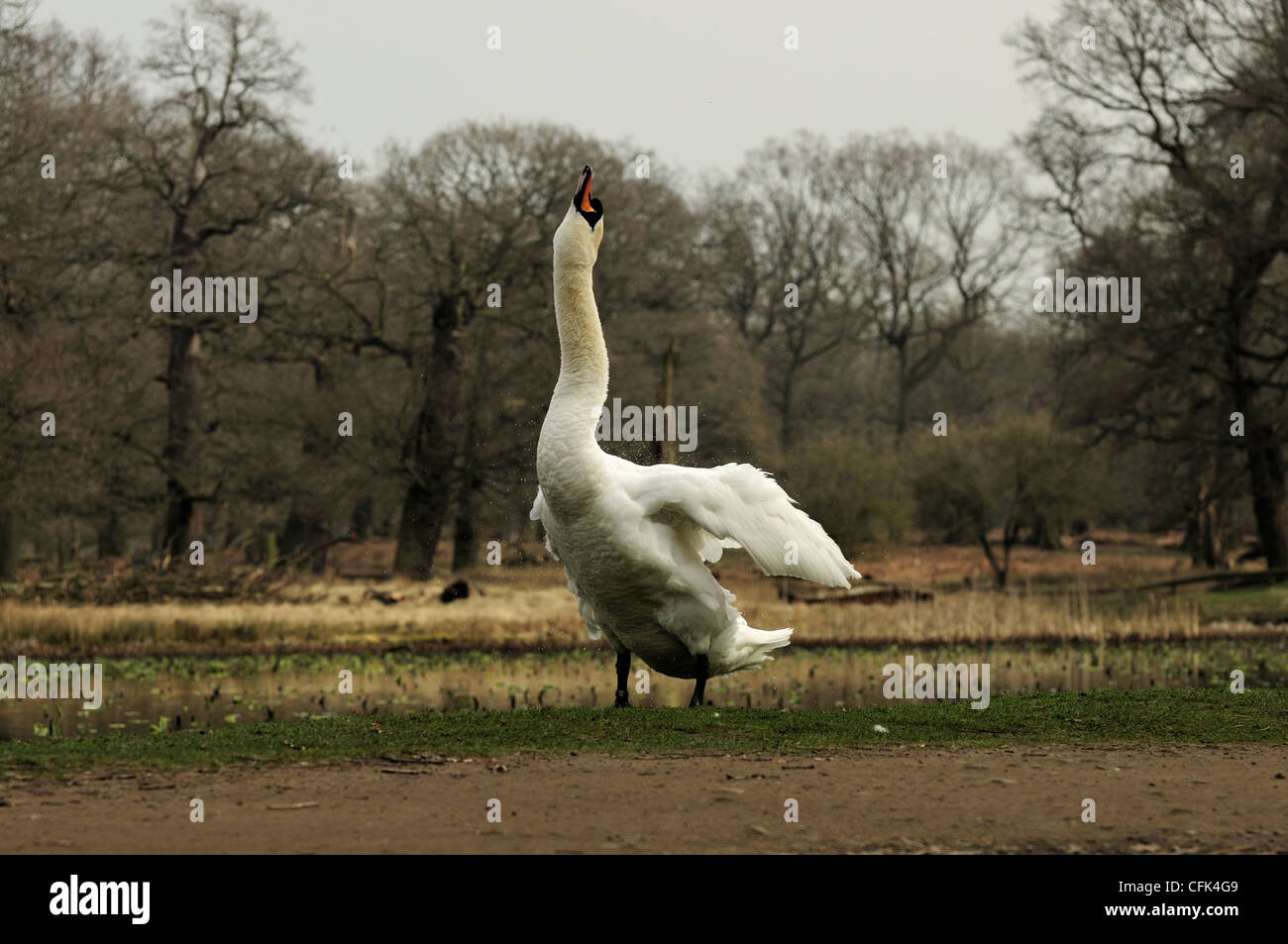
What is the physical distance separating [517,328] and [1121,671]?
1909 cm

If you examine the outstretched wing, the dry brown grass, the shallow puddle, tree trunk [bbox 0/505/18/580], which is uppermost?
the outstretched wing

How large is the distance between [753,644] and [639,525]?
1.88m

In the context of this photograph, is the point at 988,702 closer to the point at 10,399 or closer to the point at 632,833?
the point at 632,833

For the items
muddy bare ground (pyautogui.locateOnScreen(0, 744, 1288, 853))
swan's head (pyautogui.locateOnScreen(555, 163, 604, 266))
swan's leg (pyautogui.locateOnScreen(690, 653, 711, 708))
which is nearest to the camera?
muddy bare ground (pyautogui.locateOnScreen(0, 744, 1288, 853))

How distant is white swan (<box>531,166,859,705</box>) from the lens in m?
9.24

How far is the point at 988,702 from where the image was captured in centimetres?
1145

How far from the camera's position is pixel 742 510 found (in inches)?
373

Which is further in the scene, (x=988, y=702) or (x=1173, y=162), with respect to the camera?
(x=1173, y=162)

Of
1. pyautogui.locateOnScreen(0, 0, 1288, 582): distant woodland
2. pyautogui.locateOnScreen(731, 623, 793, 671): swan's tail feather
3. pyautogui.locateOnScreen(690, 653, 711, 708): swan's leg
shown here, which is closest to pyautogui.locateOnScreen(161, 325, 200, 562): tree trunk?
pyautogui.locateOnScreen(0, 0, 1288, 582): distant woodland

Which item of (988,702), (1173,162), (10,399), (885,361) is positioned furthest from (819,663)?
(885,361)

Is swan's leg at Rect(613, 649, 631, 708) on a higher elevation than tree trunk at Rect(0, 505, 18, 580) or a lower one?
lower

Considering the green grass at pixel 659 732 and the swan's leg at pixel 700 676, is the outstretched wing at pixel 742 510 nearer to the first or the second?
the swan's leg at pixel 700 676

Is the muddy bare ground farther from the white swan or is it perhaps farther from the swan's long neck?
the swan's long neck

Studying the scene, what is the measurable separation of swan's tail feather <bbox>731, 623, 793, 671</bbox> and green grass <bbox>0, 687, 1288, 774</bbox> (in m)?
0.43
